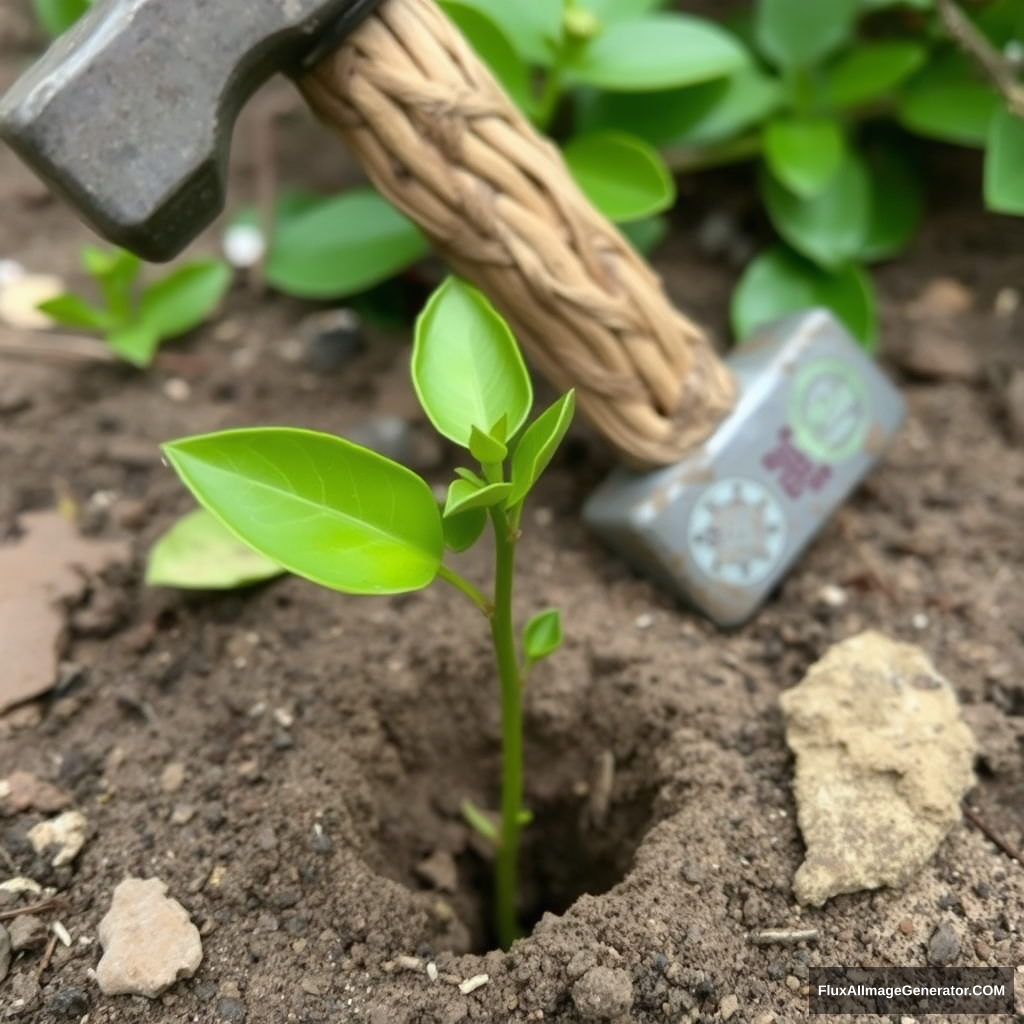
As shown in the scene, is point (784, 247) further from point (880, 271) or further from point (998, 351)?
point (998, 351)

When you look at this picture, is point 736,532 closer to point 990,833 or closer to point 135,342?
point 990,833

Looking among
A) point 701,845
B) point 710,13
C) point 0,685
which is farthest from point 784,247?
point 0,685

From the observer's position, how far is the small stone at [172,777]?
38.0 inches

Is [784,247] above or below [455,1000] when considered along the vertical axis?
below

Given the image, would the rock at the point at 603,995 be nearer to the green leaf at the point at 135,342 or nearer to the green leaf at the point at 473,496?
the green leaf at the point at 473,496

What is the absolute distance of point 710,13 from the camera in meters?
1.66

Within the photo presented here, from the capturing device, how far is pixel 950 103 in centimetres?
137

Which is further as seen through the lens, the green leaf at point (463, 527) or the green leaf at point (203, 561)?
the green leaf at point (203, 561)

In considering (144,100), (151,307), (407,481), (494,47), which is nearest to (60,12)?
(151,307)

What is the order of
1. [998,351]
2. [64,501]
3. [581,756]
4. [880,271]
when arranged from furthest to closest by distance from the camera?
[880,271]
[998,351]
[64,501]
[581,756]

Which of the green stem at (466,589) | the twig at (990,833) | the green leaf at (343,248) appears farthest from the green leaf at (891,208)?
the green stem at (466,589)

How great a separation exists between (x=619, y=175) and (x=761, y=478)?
0.40 metres

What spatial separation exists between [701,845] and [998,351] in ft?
2.78

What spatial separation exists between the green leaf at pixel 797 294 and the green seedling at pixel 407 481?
1.97 feet
